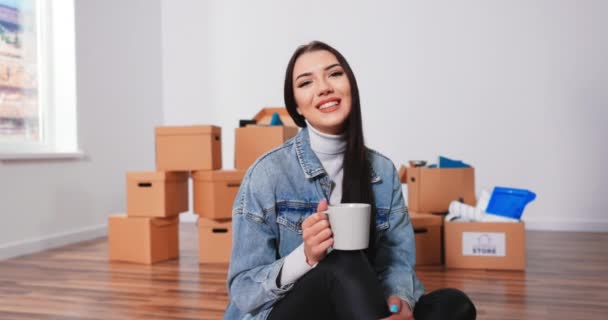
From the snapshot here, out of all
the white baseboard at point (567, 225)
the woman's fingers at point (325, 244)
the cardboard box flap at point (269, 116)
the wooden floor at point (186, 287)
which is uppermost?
the cardboard box flap at point (269, 116)

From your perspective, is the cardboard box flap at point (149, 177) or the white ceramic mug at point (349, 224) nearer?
the white ceramic mug at point (349, 224)

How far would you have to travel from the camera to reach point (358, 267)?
0.93 m

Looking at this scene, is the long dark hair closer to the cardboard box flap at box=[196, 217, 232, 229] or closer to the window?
the cardboard box flap at box=[196, 217, 232, 229]

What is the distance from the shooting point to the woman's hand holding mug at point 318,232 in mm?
876

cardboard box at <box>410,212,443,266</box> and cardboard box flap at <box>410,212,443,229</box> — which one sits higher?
cardboard box flap at <box>410,212,443,229</box>

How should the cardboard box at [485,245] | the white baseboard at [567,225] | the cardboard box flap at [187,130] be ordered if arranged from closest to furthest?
the cardboard box at [485,245], the cardboard box flap at [187,130], the white baseboard at [567,225]

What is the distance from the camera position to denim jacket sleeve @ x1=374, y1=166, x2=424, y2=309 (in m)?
1.12

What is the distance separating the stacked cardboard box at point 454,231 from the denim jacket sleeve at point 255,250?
1687 millimetres

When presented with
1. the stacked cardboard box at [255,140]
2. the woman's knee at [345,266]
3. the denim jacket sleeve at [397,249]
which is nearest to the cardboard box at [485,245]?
the stacked cardboard box at [255,140]

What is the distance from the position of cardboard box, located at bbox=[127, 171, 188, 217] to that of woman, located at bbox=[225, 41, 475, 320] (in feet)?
5.66

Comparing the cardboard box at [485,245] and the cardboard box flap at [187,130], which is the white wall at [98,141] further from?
the cardboard box at [485,245]

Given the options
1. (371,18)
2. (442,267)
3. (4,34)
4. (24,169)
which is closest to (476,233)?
(442,267)

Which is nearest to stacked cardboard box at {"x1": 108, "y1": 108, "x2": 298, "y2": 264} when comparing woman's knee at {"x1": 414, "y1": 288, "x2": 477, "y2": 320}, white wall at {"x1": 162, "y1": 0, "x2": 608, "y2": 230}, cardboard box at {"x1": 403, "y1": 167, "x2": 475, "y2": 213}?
cardboard box at {"x1": 403, "y1": 167, "x2": 475, "y2": 213}

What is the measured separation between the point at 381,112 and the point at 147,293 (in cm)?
226
